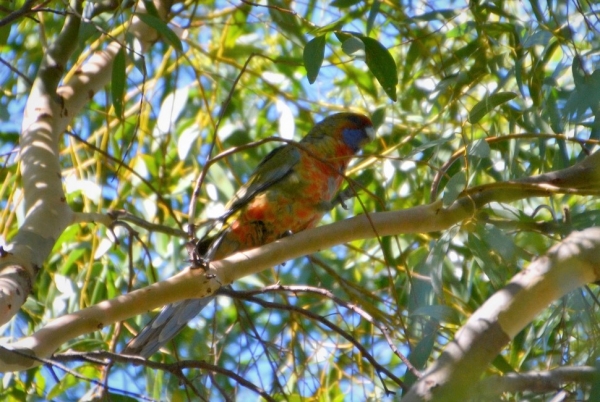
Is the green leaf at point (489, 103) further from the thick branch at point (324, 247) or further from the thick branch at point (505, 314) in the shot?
the thick branch at point (505, 314)

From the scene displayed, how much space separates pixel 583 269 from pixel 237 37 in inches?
88.0

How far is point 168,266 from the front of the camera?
113 inches

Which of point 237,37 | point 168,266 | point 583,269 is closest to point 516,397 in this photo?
point 583,269

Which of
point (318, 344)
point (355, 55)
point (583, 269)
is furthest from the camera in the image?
point (318, 344)

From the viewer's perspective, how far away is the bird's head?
3002 millimetres

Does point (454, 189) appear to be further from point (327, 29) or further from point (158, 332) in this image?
point (158, 332)

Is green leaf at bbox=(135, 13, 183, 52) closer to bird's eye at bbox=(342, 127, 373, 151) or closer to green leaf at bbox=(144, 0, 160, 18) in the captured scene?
A: green leaf at bbox=(144, 0, 160, 18)

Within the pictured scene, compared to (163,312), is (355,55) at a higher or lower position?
higher

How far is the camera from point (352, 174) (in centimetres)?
285

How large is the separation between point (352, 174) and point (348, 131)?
23 centimetres

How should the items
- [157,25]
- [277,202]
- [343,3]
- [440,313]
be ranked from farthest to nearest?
[277,202], [343,3], [157,25], [440,313]

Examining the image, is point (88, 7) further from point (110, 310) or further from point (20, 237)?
point (110, 310)

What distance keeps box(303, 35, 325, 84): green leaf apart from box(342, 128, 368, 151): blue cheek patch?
1.22 m

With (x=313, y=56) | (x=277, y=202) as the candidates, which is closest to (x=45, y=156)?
(x=313, y=56)
